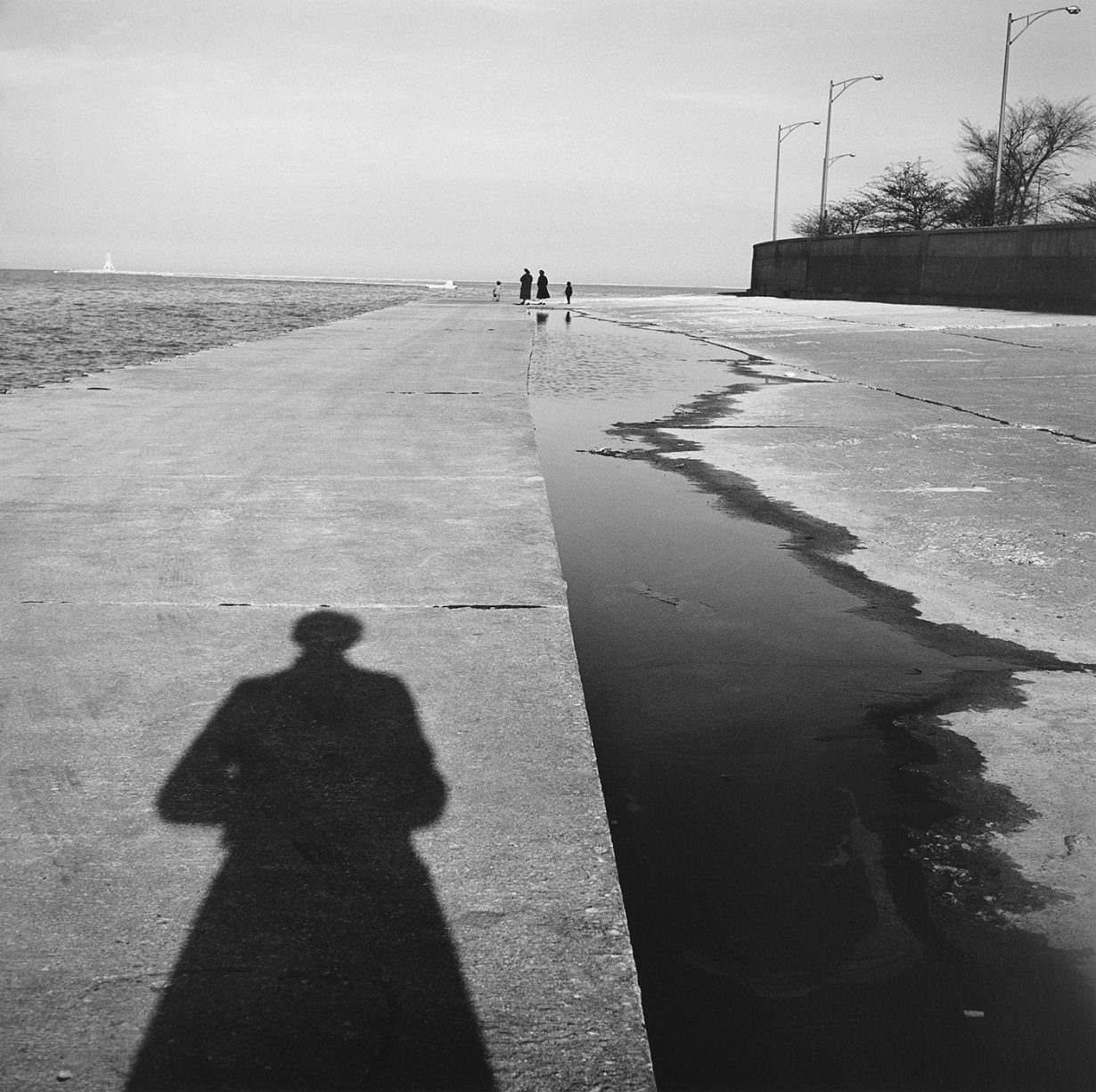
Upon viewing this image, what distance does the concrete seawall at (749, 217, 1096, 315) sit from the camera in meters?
32.4

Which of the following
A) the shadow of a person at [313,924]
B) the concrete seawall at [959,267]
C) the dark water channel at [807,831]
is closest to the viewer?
the shadow of a person at [313,924]

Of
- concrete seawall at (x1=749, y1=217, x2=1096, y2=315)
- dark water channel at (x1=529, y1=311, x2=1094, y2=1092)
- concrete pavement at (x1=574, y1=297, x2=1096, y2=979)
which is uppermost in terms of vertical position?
concrete seawall at (x1=749, y1=217, x2=1096, y2=315)

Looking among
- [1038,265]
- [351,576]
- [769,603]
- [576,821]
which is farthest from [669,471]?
[1038,265]

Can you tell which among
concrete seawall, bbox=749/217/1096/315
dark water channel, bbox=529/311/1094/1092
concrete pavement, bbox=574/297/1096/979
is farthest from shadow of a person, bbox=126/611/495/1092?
concrete seawall, bbox=749/217/1096/315

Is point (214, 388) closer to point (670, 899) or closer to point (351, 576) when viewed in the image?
point (351, 576)

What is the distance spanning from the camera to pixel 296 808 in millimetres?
2553

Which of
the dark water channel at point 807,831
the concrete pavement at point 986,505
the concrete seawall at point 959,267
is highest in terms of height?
the concrete seawall at point 959,267

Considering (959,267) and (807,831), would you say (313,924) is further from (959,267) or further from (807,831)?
(959,267)

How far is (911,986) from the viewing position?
2.15m

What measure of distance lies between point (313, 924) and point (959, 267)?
1634 inches

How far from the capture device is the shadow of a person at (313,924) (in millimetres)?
1778

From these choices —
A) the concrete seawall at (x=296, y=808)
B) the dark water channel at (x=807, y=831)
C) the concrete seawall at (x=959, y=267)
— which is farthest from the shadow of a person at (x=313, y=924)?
the concrete seawall at (x=959, y=267)

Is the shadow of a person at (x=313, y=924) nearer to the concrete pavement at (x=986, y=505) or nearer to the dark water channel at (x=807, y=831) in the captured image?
the dark water channel at (x=807, y=831)

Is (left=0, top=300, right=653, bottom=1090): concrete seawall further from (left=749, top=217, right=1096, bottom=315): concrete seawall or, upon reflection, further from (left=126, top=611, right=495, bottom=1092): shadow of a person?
(left=749, top=217, right=1096, bottom=315): concrete seawall
